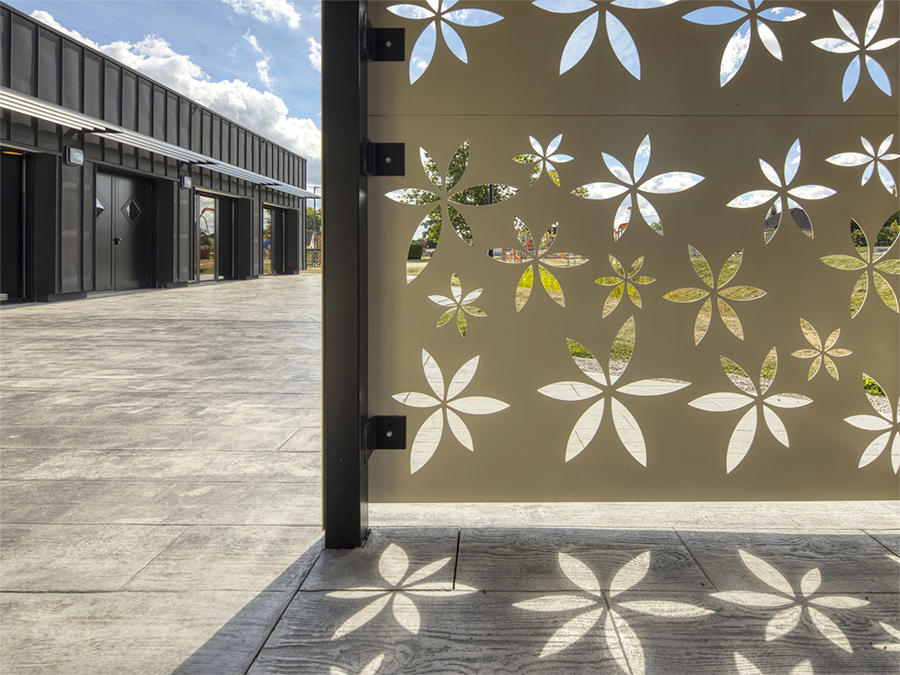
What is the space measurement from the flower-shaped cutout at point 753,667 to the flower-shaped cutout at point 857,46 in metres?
2.38

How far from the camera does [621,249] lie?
2693 mm

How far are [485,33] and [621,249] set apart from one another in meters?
1.16

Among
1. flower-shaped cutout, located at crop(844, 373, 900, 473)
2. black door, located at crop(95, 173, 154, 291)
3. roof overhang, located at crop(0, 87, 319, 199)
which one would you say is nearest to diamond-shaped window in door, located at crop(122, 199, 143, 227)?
black door, located at crop(95, 173, 154, 291)

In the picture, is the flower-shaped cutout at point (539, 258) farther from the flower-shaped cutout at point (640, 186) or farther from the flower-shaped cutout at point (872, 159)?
the flower-shaped cutout at point (872, 159)

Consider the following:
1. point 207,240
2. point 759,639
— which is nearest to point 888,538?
point 759,639

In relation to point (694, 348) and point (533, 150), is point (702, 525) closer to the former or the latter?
point (694, 348)

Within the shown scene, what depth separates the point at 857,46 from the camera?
2648 mm

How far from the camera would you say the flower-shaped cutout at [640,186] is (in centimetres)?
267

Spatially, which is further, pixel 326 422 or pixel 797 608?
pixel 326 422

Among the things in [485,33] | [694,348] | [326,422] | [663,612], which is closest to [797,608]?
[663,612]

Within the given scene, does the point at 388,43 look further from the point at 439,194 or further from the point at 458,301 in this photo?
the point at 458,301

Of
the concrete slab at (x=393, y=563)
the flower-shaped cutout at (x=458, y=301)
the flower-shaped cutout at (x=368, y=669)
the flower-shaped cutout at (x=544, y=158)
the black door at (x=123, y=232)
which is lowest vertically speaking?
the flower-shaped cutout at (x=368, y=669)

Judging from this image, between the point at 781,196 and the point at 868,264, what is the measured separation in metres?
0.52

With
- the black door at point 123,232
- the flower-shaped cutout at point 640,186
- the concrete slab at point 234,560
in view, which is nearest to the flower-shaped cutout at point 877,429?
the flower-shaped cutout at point 640,186
